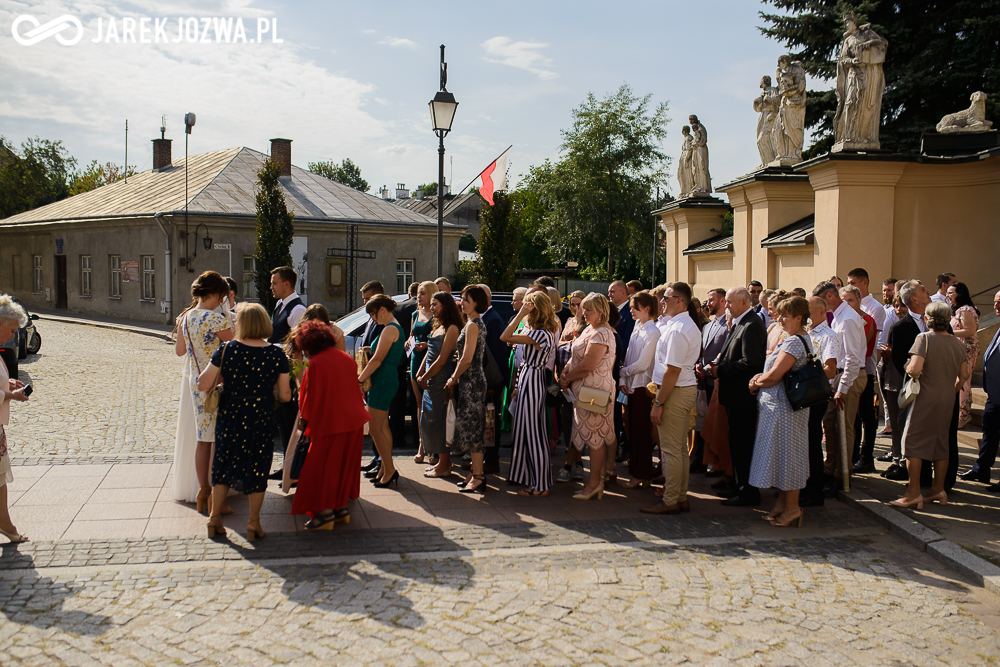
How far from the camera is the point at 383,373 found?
6867 mm

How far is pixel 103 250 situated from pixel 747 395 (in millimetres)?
30658

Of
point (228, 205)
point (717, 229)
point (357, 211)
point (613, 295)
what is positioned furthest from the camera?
point (357, 211)

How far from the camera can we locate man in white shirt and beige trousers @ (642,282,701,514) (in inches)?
238

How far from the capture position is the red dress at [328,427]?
5562mm

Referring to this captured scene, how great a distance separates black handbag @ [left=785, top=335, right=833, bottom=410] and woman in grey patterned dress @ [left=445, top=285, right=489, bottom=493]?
261 centimetres

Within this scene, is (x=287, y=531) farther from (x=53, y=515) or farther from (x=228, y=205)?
(x=228, y=205)

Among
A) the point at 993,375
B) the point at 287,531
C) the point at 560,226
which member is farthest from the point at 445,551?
the point at 560,226

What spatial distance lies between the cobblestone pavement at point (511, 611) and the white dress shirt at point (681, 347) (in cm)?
144

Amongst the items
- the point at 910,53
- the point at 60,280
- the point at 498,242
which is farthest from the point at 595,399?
the point at 60,280

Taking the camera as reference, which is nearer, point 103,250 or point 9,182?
point 103,250

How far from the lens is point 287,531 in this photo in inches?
225

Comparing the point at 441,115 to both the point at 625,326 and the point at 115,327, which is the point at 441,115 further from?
the point at 115,327

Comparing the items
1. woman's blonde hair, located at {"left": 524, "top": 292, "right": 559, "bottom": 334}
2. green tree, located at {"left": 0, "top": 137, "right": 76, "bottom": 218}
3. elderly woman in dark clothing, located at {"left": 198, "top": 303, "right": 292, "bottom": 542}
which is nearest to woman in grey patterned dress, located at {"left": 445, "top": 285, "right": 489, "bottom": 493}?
woman's blonde hair, located at {"left": 524, "top": 292, "right": 559, "bottom": 334}

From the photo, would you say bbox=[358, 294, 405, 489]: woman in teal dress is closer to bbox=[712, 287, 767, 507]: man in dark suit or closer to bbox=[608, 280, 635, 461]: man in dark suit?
bbox=[608, 280, 635, 461]: man in dark suit
